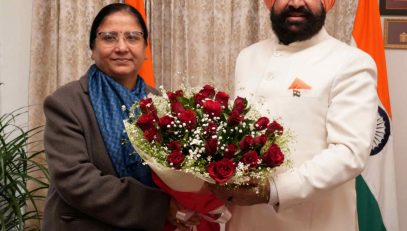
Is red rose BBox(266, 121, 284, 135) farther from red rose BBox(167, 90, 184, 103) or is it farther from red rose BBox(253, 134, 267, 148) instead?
red rose BBox(167, 90, 184, 103)

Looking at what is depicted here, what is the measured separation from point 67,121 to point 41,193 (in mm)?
1916

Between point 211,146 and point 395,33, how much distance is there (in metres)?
2.36

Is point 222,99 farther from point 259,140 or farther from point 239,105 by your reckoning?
point 259,140

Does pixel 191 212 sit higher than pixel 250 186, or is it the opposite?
pixel 250 186

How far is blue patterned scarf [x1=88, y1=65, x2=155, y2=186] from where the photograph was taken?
5.99 feet

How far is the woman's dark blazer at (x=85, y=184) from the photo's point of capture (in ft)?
5.67

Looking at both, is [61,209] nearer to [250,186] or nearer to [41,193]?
[250,186]

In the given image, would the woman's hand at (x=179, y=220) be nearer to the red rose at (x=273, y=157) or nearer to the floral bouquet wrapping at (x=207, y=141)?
the floral bouquet wrapping at (x=207, y=141)

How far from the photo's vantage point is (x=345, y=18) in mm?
3244

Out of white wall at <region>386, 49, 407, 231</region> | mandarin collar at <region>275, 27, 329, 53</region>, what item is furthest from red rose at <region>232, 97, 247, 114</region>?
white wall at <region>386, 49, 407, 231</region>

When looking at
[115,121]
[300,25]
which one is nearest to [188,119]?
[115,121]

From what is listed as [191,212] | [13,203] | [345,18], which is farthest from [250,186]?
[345,18]

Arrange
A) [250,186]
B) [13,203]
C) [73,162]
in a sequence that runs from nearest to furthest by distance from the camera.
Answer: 1. [250,186]
2. [73,162]
3. [13,203]

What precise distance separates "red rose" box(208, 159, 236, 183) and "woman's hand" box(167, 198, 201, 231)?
1.46 ft
